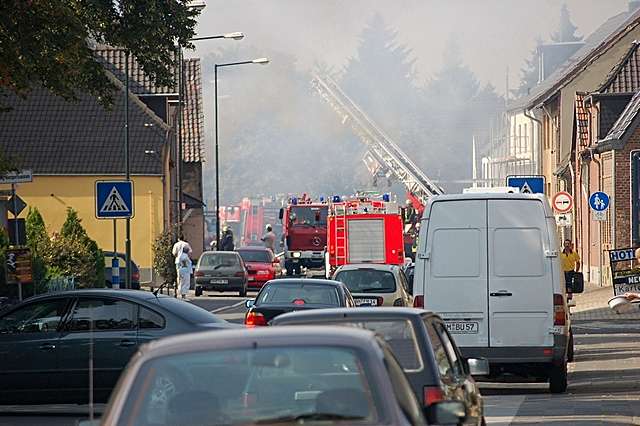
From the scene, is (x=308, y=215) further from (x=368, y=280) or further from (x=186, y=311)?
(x=186, y=311)

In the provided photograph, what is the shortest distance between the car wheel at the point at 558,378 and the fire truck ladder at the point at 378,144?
1735 inches

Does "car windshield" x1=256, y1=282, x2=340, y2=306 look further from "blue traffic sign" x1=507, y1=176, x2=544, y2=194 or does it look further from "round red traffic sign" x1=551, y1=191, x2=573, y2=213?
"round red traffic sign" x1=551, y1=191, x2=573, y2=213

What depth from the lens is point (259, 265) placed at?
51688 millimetres

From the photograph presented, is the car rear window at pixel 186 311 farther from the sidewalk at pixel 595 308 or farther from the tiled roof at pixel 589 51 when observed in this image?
the tiled roof at pixel 589 51

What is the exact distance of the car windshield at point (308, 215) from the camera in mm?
58969

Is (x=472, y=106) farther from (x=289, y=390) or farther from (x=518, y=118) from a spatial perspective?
(x=289, y=390)

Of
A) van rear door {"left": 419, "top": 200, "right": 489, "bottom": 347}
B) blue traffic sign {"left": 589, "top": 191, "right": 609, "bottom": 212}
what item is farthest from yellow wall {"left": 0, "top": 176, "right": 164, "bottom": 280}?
van rear door {"left": 419, "top": 200, "right": 489, "bottom": 347}

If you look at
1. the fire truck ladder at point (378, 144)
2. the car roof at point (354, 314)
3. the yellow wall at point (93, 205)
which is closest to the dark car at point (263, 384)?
the car roof at point (354, 314)

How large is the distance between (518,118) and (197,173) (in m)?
34.0

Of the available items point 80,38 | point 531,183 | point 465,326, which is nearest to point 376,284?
point 531,183

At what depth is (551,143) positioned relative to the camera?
233ft

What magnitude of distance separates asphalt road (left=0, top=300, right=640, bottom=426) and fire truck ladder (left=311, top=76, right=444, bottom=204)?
120ft

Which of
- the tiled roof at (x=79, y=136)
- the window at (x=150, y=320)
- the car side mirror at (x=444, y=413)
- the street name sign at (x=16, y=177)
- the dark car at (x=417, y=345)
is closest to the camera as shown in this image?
the car side mirror at (x=444, y=413)

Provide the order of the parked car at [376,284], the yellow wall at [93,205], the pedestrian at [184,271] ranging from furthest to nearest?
1. the yellow wall at [93,205]
2. the pedestrian at [184,271]
3. the parked car at [376,284]
